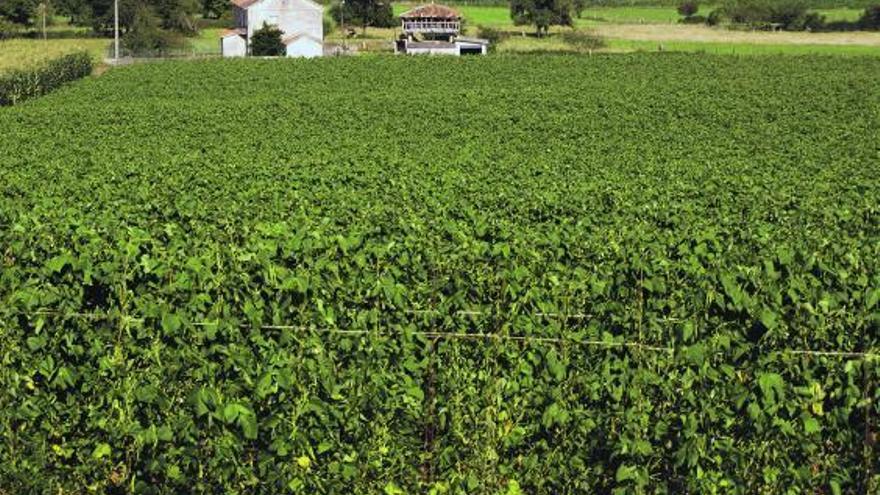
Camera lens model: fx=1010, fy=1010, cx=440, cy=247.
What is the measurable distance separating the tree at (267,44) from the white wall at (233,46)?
325 centimetres

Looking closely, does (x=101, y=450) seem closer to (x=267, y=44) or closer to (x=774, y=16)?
(x=267, y=44)

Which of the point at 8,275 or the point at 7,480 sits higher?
the point at 8,275

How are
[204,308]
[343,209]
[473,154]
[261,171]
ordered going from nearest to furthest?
[204,308], [343,209], [261,171], [473,154]

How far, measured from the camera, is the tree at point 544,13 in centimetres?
9706

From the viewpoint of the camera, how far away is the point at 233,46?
76.6m

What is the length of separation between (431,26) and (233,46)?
59.9 ft

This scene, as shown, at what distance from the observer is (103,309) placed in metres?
6.91

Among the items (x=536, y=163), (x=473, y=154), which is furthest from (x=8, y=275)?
(x=473, y=154)

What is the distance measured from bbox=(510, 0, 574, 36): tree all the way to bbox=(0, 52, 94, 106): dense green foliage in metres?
48.4

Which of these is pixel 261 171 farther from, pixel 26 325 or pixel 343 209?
pixel 26 325

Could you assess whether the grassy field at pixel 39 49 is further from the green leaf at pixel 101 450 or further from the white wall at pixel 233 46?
the green leaf at pixel 101 450

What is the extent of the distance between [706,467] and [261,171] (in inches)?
590

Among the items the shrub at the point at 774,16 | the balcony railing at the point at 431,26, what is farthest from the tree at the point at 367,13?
the shrub at the point at 774,16

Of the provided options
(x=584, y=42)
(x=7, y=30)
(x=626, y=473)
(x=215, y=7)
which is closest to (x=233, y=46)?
(x=584, y=42)
